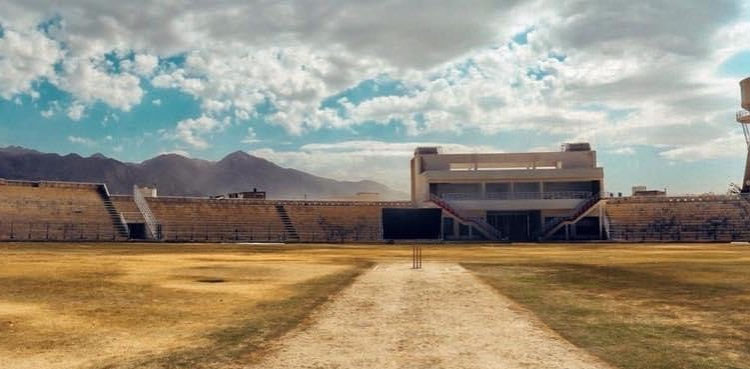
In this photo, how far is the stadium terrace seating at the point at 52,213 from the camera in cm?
5819

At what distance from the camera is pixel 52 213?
62594 mm

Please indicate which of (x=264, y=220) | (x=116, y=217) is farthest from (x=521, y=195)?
(x=116, y=217)

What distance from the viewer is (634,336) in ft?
40.0

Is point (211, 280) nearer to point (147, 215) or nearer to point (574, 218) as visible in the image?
point (147, 215)

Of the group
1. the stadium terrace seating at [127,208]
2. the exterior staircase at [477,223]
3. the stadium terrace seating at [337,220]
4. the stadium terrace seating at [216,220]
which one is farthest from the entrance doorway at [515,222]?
the stadium terrace seating at [127,208]

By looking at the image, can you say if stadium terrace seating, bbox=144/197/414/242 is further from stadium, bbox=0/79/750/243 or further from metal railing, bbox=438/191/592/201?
metal railing, bbox=438/191/592/201

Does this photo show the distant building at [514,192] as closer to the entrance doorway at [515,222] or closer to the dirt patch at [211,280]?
the entrance doorway at [515,222]

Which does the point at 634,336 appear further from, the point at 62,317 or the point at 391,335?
the point at 62,317

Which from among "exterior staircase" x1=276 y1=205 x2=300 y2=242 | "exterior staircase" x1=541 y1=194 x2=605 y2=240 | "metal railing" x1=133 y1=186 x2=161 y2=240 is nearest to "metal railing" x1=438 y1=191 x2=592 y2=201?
"exterior staircase" x1=541 y1=194 x2=605 y2=240

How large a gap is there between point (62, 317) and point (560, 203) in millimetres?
73983

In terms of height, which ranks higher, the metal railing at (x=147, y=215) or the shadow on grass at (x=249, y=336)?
the metal railing at (x=147, y=215)

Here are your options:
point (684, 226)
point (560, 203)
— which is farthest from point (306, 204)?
point (684, 226)

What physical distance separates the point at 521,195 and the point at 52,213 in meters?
62.0

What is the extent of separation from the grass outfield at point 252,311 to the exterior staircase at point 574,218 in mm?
48220
